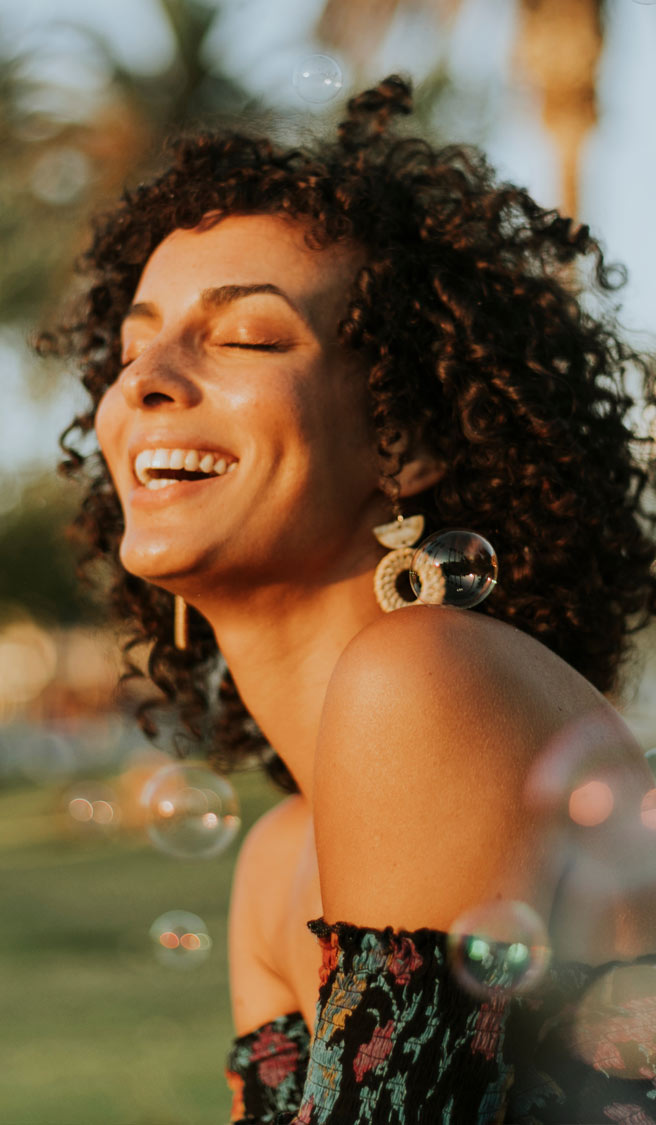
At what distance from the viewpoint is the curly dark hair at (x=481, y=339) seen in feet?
8.68

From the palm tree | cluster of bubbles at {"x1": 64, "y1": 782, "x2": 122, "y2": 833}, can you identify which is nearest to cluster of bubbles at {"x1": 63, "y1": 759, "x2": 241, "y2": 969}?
the palm tree

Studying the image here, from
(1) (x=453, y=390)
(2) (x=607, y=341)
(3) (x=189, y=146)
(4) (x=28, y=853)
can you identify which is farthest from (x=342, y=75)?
(4) (x=28, y=853)

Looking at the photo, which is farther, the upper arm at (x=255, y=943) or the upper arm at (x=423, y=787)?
the upper arm at (x=255, y=943)

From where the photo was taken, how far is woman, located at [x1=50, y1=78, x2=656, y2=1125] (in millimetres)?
1850

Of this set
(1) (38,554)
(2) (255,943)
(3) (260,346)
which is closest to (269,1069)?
(2) (255,943)

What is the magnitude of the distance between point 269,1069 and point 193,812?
112cm

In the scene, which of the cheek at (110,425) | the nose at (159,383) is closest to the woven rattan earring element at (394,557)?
the nose at (159,383)

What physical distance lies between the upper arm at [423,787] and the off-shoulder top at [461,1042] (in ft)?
0.21

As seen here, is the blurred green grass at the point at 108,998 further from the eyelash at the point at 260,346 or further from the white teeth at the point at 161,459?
the eyelash at the point at 260,346

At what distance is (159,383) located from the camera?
2.46 metres

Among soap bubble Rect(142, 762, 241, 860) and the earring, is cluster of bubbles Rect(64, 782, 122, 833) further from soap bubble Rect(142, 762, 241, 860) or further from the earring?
the earring

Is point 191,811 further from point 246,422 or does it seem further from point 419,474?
point 246,422

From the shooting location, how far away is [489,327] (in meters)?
2.73

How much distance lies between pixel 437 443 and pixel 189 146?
0.98 m
